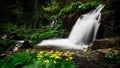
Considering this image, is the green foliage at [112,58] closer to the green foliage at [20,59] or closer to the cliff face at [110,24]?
the cliff face at [110,24]

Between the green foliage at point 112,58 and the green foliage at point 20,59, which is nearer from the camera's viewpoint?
the green foliage at point 20,59

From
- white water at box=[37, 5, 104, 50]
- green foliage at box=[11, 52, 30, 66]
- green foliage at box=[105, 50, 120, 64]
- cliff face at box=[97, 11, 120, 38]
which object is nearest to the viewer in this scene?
green foliage at box=[11, 52, 30, 66]

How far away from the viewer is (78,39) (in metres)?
11.9

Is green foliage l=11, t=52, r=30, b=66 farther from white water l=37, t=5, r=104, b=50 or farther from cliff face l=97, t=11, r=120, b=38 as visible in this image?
white water l=37, t=5, r=104, b=50

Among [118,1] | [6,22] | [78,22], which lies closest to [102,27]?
[118,1]

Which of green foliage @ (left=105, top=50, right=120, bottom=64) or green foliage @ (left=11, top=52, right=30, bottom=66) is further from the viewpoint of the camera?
green foliage @ (left=105, top=50, right=120, bottom=64)

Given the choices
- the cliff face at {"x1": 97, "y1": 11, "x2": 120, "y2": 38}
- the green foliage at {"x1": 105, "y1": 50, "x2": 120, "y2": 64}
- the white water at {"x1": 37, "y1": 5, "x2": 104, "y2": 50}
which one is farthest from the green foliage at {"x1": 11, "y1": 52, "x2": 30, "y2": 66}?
the white water at {"x1": 37, "y1": 5, "x2": 104, "y2": 50}

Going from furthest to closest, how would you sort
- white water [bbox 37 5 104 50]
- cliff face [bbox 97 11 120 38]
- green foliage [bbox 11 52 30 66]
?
1. white water [bbox 37 5 104 50]
2. cliff face [bbox 97 11 120 38]
3. green foliage [bbox 11 52 30 66]

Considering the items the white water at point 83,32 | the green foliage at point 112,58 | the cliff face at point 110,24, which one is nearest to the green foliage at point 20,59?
the green foliage at point 112,58

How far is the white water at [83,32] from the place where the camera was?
427 inches

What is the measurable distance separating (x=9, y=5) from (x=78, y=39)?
12.2 m

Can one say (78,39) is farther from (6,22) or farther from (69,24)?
(6,22)

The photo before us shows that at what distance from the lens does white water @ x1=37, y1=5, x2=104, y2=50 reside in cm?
1085

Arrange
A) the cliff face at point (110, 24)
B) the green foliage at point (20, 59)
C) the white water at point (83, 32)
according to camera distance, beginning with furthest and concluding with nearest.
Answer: the white water at point (83, 32) → the cliff face at point (110, 24) → the green foliage at point (20, 59)
